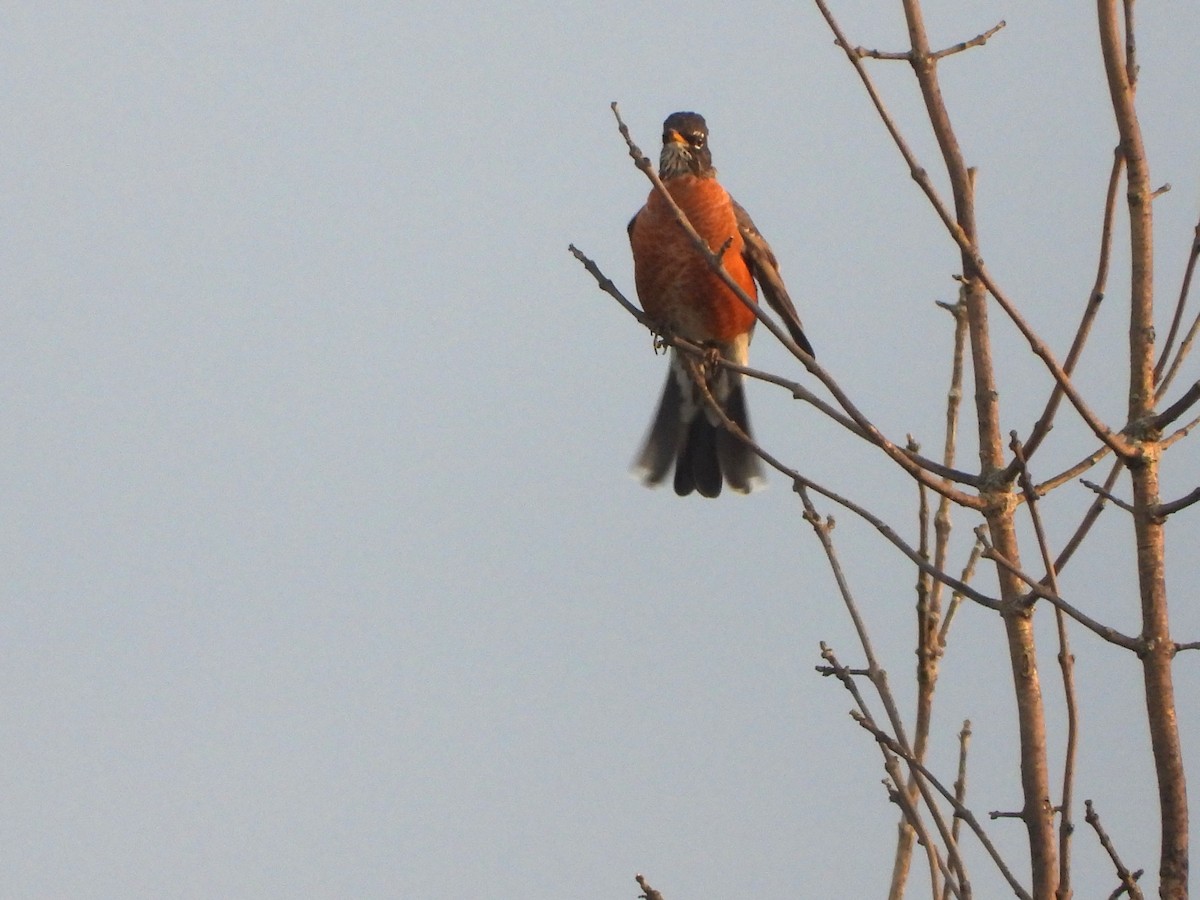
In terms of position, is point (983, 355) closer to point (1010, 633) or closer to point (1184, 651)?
point (1010, 633)

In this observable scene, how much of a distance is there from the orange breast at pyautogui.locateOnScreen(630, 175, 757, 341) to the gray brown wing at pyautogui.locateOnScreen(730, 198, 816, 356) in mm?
42

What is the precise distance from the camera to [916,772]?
2504 millimetres

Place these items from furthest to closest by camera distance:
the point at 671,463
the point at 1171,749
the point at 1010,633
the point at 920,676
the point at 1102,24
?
the point at 671,463, the point at 920,676, the point at 1010,633, the point at 1102,24, the point at 1171,749

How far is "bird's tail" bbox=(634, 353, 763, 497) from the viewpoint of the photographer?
6508mm

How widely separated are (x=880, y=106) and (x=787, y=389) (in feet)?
1.68

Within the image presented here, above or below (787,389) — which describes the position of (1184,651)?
below

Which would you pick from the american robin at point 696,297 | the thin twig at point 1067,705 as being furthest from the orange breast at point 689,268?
the thin twig at point 1067,705

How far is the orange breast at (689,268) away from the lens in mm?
5805

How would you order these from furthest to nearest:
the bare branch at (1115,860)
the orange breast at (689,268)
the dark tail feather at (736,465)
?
the dark tail feather at (736,465), the orange breast at (689,268), the bare branch at (1115,860)

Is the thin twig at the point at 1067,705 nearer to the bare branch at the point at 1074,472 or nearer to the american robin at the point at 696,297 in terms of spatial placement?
the bare branch at the point at 1074,472

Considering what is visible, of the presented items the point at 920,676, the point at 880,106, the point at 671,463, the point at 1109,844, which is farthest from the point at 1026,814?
the point at 671,463

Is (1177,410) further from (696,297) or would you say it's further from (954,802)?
(696,297)

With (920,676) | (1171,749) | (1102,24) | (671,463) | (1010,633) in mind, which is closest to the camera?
(1171,749)

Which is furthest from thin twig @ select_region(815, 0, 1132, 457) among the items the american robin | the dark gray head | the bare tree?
the dark gray head
